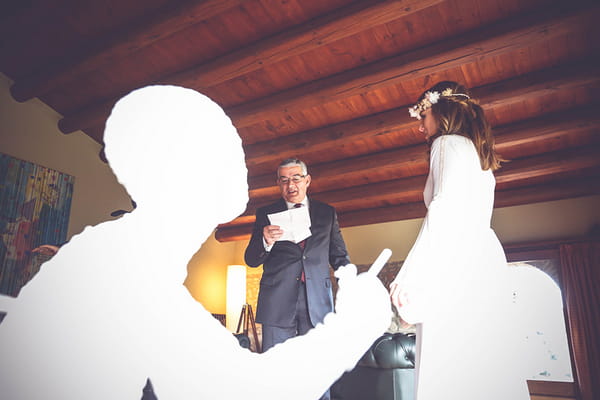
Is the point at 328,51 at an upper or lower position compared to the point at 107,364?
upper

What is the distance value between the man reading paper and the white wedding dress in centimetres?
59

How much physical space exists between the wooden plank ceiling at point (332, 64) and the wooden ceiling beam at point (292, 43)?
10 millimetres

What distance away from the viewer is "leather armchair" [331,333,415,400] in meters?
2.80

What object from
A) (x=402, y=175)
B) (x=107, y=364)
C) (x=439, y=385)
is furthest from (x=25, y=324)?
(x=402, y=175)

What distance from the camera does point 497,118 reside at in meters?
4.11

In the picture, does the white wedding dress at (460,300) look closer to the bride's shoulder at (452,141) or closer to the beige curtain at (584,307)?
the bride's shoulder at (452,141)

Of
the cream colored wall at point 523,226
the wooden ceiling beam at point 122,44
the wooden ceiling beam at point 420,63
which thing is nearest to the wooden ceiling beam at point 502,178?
the cream colored wall at point 523,226

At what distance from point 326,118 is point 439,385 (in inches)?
129

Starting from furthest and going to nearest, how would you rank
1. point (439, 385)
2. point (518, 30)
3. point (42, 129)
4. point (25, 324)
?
1. point (42, 129)
2. point (518, 30)
3. point (439, 385)
4. point (25, 324)

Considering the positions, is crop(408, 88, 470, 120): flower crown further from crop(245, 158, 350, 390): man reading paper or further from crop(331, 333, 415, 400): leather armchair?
crop(331, 333, 415, 400): leather armchair

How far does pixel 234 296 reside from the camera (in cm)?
588

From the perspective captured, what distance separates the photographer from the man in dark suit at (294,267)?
1.91m

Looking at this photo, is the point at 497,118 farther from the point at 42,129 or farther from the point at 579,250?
the point at 42,129

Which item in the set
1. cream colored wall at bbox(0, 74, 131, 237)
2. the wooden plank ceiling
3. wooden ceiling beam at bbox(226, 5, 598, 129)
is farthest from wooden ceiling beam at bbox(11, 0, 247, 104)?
wooden ceiling beam at bbox(226, 5, 598, 129)
